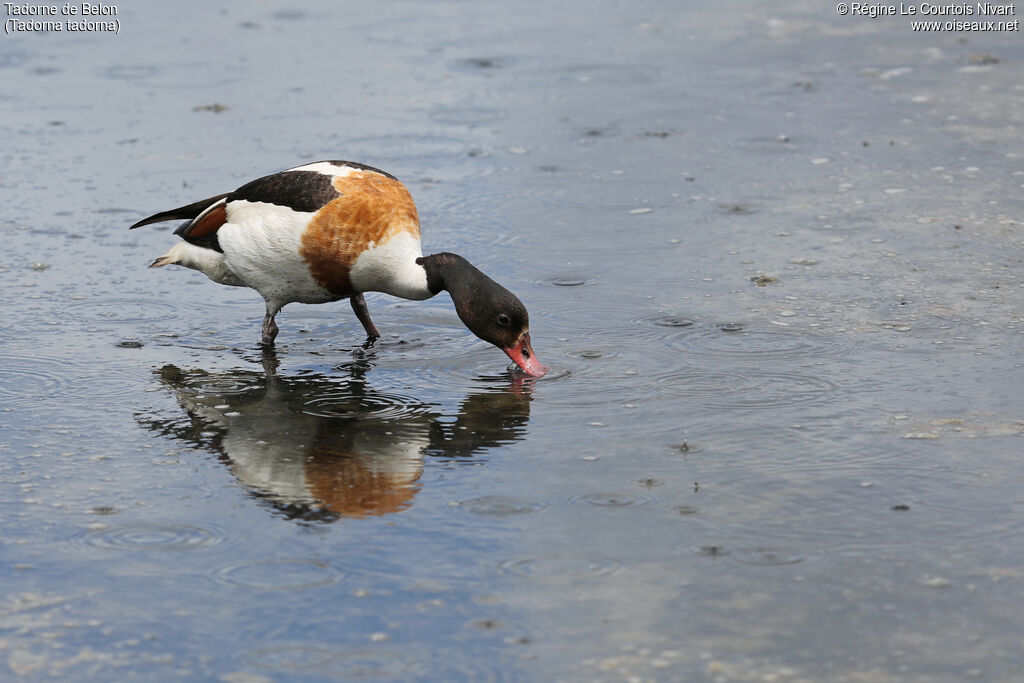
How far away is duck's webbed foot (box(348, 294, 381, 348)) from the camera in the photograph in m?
7.62

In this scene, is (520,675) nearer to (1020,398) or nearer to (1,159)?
(1020,398)

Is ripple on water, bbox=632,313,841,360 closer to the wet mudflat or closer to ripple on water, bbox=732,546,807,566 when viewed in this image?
the wet mudflat

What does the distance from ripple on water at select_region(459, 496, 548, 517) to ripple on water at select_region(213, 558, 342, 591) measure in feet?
2.38

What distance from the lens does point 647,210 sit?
385 inches

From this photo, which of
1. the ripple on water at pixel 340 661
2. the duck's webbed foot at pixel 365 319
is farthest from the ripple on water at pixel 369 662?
the duck's webbed foot at pixel 365 319

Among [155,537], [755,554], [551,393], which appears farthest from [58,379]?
[755,554]

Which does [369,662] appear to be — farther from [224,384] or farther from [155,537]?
[224,384]

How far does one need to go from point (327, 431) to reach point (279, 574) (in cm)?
163

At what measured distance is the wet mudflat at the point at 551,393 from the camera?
14.5 feet

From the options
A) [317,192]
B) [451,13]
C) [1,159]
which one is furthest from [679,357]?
[451,13]

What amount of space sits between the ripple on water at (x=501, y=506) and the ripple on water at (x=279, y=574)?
72 cm

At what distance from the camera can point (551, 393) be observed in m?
6.73

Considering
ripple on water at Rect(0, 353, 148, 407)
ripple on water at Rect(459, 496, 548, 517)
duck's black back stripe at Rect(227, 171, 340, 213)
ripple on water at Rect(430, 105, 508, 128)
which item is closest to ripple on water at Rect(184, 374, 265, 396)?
ripple on water at Rect(0, 353, 148, 407)

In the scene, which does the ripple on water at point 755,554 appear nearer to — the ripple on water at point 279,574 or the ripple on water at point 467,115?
the ripple on water at point 279,574
